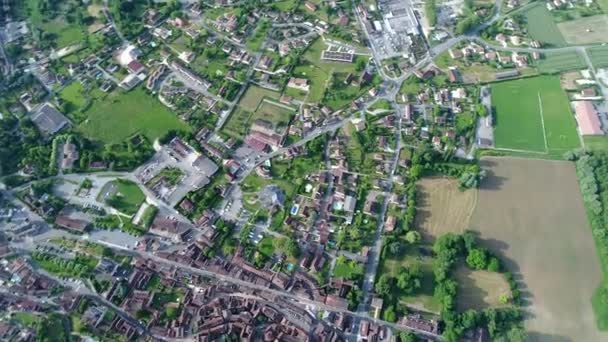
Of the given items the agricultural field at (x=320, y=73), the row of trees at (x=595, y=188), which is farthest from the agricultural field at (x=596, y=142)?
the agricultural field at (x=320, y=73)

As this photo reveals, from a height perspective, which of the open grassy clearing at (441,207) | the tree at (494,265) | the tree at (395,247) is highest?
the open grassy clearing at (441,207)

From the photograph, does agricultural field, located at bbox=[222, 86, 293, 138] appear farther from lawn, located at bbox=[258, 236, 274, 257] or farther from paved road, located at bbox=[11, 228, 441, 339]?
paved road, located at bbox=[11, 228, 441, 339]

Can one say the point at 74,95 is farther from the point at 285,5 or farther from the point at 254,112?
the point at 285,5

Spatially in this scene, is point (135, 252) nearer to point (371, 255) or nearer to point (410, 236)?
point (371, 255)

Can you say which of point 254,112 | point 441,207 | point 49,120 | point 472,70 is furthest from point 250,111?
point 472,70

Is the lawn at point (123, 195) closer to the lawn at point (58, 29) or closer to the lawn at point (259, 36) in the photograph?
the lawn at point (58, 29)

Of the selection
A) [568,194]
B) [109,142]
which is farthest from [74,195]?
[568,194]
